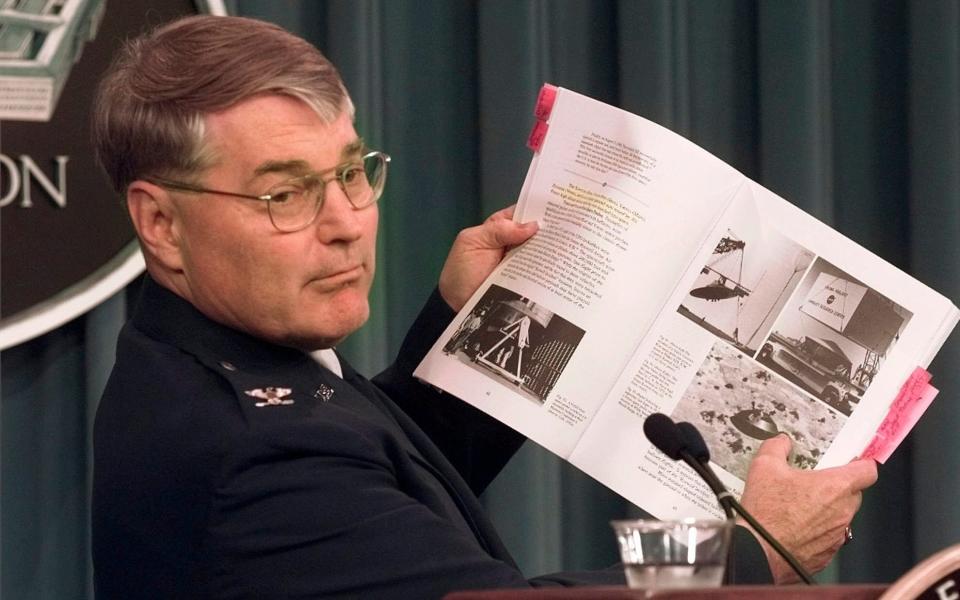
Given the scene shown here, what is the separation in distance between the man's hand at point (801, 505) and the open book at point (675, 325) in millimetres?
61

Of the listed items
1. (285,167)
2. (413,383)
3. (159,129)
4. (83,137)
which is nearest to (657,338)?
(413,383)

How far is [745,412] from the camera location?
4.73 ft

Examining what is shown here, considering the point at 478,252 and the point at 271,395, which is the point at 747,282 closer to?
the point at 478,252

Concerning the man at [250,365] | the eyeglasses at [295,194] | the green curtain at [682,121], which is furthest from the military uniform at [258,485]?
the green curtain at [682,121]

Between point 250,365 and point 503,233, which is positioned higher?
point 503,233

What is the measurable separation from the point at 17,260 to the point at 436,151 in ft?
1.93

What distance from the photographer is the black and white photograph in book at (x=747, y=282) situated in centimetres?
145

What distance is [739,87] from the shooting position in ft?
6.90

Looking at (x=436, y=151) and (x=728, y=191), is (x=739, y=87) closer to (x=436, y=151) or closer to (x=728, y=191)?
(x=436, y=151)

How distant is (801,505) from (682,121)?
2.93 ft

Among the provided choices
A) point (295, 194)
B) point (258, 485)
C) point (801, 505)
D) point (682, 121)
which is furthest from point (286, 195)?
point (682, 121)

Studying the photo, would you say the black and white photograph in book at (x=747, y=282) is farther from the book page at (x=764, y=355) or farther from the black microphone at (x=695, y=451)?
the black microphone at (x=695, y=451)

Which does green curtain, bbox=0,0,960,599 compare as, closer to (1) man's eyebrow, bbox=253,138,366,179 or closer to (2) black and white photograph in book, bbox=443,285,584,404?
(2) black and white photograph in book, bbox=443,285,584,404

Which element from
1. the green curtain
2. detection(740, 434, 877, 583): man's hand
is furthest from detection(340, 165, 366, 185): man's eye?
the green curtain
